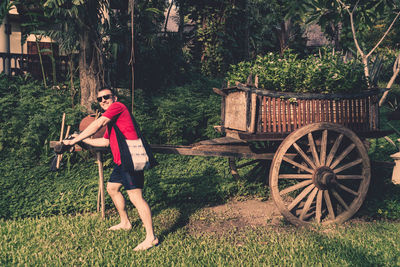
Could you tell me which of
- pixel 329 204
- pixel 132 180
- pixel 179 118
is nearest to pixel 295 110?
pixel 329 204

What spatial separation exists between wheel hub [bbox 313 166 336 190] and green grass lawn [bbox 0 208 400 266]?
0.56 meters

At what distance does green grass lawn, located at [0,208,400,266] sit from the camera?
12.7 feet

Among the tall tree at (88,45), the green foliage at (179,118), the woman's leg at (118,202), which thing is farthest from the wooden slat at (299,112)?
the tall tree at (88,45)

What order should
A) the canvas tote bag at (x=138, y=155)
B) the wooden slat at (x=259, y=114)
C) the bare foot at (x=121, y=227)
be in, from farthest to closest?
the bare foot at (x=121, y=227) < the wooden slat at (x=259, y=114) < the canvas tote bag at (x=138, y=155)

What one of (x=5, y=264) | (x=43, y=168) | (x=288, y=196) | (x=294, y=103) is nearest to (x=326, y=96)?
(x=294, y=103)

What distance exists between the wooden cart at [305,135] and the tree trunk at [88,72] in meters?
4.12

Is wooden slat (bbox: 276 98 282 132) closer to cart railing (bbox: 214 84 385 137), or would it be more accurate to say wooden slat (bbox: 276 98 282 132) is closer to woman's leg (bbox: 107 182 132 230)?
cart railing (bbox: 214 84 385 137)

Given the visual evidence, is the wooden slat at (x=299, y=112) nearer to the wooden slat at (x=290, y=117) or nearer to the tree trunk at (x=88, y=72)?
the wooden slat at (x=290, y=117)

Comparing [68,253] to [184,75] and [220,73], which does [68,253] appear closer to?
[184,75]

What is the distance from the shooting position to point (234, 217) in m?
5.52

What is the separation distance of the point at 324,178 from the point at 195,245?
179cm

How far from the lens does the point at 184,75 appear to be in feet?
39.2

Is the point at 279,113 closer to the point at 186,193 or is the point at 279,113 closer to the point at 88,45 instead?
the point at 186,193

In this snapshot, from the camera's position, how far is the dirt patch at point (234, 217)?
5066 millimetres
